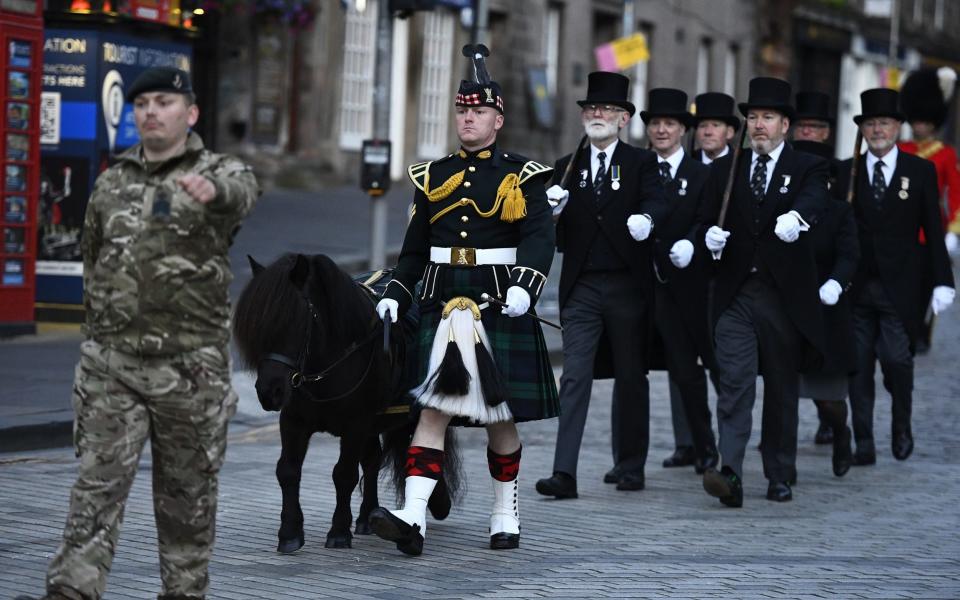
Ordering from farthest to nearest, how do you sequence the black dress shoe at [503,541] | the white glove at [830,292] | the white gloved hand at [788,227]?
the white glove at [830,292] → the white gloved hand at [788,227] → the black dress shoe at [503,541]

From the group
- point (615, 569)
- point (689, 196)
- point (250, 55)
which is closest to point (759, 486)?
point (689, 196)

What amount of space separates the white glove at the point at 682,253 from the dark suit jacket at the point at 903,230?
215cm

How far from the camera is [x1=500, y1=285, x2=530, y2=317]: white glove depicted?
743cm

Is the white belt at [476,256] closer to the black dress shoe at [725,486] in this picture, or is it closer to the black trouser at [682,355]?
the black dress shoe at [725,486]

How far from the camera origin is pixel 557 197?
30.5ft

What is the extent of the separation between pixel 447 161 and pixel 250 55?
53.4 ft

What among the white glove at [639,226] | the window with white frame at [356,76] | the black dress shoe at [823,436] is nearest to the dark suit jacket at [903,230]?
the black dress shoe at [823,436]

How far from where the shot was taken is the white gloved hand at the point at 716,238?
937 cm

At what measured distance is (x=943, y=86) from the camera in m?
13.4

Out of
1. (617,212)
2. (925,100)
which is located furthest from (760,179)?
(925,100)

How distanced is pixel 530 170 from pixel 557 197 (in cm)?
158

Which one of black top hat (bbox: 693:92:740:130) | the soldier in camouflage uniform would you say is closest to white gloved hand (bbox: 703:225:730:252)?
black top hat (bbox: 693:92:740:130)

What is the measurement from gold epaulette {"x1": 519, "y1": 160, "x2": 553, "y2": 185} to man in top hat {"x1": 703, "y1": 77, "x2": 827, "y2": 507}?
187 cm

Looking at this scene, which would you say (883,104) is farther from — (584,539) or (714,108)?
(584,539)
